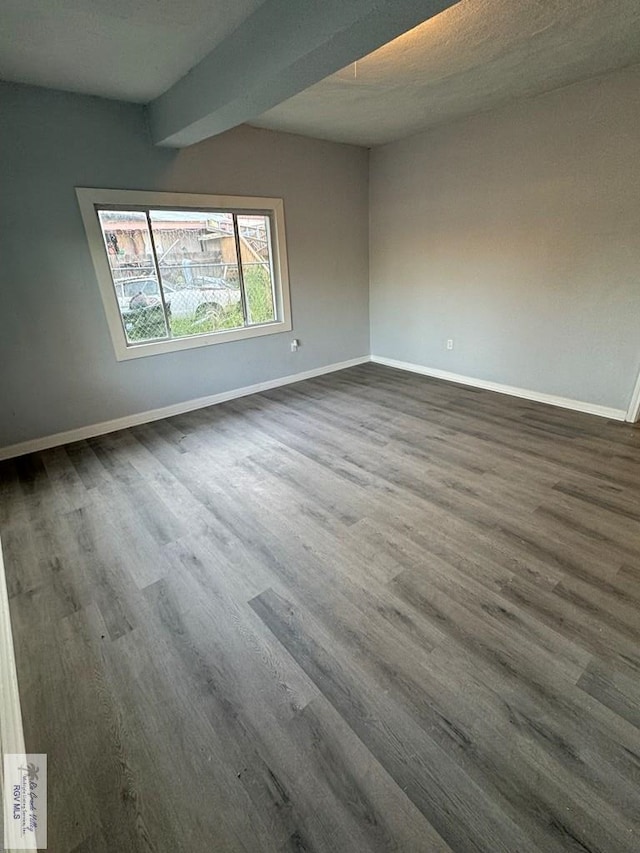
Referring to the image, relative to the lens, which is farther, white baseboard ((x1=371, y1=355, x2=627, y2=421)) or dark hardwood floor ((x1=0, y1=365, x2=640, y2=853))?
white baseboard ((x1=371, y1=355, x2=627, y2=421))

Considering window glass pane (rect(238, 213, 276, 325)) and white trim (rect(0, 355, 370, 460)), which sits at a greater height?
window glass pane (rect(238, 213, 276, 325))

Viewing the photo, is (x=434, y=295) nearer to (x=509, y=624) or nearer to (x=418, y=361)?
(x=418, y=361)

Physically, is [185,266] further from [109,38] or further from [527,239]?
[527,239]

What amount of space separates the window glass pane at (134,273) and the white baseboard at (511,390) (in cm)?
302

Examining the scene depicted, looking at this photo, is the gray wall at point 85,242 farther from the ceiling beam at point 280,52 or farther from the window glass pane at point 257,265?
the ceiling beam at point 280,52

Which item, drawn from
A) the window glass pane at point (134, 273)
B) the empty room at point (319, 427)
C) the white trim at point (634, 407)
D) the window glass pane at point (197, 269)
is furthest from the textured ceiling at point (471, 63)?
the white trim at point (634, 407)

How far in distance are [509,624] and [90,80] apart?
4098 mm

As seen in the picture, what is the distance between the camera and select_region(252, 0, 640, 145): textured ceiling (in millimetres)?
2096

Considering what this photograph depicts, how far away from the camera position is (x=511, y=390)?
165 inches

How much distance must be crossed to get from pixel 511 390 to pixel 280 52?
353 cm

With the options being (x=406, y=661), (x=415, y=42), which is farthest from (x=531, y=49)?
(x=406, y=661)

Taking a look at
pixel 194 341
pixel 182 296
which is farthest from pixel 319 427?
pixel 182 296

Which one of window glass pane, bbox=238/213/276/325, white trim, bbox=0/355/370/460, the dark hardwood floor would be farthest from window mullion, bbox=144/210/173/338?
the dark hardwood floor

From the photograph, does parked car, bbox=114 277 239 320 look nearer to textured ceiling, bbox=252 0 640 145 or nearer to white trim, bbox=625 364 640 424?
textured ceiling, bbox=252 0 640 145
